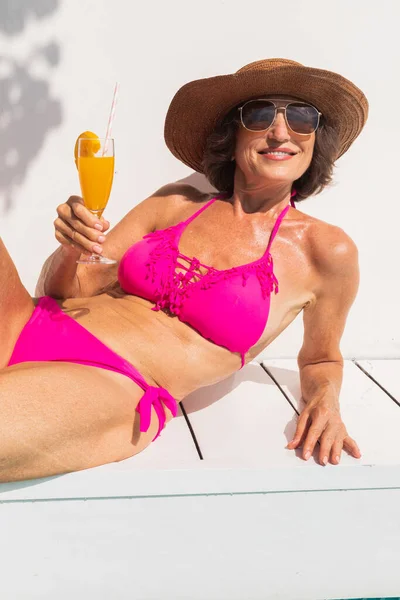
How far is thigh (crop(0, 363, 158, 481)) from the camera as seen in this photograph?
7.96 feet

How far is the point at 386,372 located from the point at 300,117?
141 centimetres

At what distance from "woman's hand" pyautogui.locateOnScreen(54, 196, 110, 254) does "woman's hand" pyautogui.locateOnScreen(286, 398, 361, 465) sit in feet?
3.17

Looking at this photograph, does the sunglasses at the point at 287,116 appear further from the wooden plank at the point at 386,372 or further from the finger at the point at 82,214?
the wooden plank at the point at 386,372

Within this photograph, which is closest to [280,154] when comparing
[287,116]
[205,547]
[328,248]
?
[287,116]

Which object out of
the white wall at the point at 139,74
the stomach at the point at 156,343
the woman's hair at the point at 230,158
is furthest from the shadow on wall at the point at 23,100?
the stomach at the point at 156,343

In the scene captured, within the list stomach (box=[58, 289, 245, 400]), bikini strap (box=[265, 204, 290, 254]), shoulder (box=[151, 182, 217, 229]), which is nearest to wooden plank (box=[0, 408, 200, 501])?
stomach (box=[58, 289, 245, 400])

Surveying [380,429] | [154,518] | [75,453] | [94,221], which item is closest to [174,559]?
[154,518]

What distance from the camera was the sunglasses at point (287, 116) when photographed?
299 cm

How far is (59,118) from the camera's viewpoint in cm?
365

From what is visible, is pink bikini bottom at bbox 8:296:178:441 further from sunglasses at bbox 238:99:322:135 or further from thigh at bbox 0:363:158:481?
sunglasses at bbox 238:99:322:135

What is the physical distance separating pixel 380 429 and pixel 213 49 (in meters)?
1.78

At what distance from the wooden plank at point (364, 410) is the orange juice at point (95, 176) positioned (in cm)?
117

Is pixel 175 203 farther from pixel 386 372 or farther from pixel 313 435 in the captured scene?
pixel 386 372

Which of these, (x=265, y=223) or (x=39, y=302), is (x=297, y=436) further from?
(x=39, y=302)
